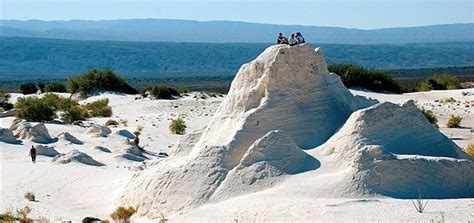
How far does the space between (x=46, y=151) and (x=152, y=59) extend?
134m

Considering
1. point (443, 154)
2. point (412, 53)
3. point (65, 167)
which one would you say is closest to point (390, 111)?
point (443, 154)

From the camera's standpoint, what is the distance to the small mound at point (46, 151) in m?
22.7

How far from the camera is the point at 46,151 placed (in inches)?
902

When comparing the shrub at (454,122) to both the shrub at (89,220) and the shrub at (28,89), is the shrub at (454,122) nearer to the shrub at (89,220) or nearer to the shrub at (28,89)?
the shrub at (89,220)

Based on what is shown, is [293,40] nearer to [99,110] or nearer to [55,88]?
[99,110]

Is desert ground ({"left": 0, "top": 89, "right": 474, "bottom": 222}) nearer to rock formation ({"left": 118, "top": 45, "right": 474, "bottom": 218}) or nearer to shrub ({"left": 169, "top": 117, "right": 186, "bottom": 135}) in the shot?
shrub ({"left": 169, "top": 117, "right": 186, "bottom": 135})

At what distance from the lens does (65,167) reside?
66.2 ft

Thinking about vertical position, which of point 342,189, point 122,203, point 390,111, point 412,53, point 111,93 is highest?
point 390,111

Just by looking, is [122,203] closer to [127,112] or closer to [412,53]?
[127,112]

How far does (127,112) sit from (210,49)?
135 m

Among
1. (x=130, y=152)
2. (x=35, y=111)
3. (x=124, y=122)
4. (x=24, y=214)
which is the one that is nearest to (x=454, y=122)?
(x=124, y=122)

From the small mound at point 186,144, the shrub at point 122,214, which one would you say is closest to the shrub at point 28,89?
the small mound at point 186,144

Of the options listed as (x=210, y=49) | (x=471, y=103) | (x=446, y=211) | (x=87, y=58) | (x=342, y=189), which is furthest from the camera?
(x=210, y=49)

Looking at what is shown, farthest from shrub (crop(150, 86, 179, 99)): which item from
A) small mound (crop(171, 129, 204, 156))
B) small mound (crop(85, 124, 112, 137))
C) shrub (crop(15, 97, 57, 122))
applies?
small mound (crop(171, 129, 204, 156))
